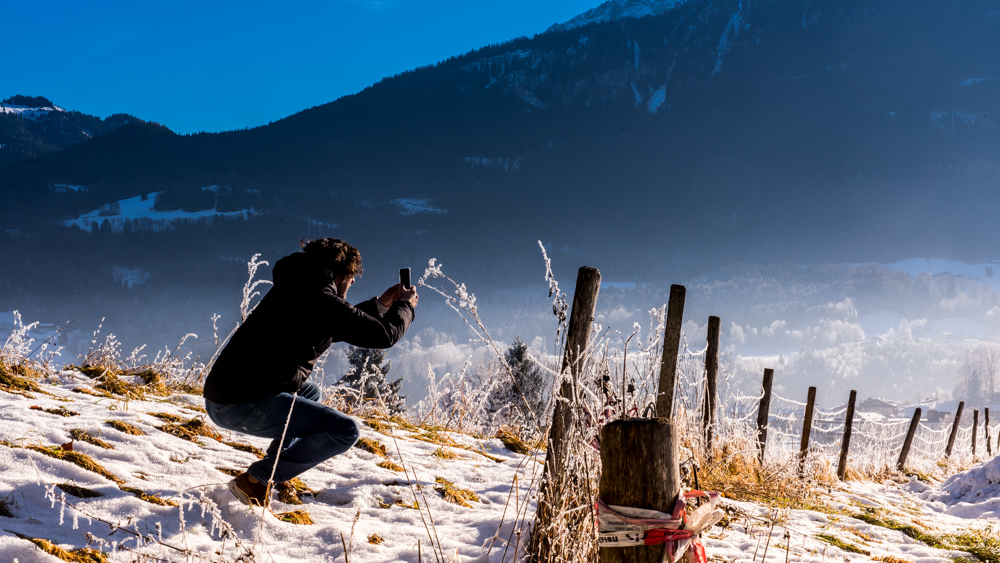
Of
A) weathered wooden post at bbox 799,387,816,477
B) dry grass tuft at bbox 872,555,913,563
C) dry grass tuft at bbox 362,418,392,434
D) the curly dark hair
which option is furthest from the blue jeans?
weathered wooden post at bbox 799,387,816,477

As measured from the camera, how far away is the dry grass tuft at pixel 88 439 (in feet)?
9.70

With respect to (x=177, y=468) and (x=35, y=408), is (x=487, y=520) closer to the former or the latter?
(x=177, y=468)

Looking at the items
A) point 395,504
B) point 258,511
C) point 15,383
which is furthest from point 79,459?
point 15,383

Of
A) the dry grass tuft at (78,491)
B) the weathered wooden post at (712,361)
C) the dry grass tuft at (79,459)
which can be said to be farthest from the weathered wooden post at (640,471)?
the weathered wooden post at (712,361)

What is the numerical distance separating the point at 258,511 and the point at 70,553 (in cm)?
75

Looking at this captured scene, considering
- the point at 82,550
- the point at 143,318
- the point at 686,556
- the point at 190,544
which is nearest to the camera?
the point at 686,556

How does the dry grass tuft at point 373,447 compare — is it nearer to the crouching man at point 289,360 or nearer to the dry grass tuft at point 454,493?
the dry grass tuft at point 454,493

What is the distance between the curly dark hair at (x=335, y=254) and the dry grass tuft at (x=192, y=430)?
1.67 metres

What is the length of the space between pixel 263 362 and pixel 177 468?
3.06 ft

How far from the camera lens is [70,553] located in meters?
1.93

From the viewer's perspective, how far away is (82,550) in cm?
196

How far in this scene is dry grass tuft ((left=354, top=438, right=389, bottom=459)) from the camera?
393cm

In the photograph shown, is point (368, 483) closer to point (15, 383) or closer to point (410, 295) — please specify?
point (410, 295)

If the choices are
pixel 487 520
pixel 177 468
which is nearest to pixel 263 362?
Answer: pixel 177 468
